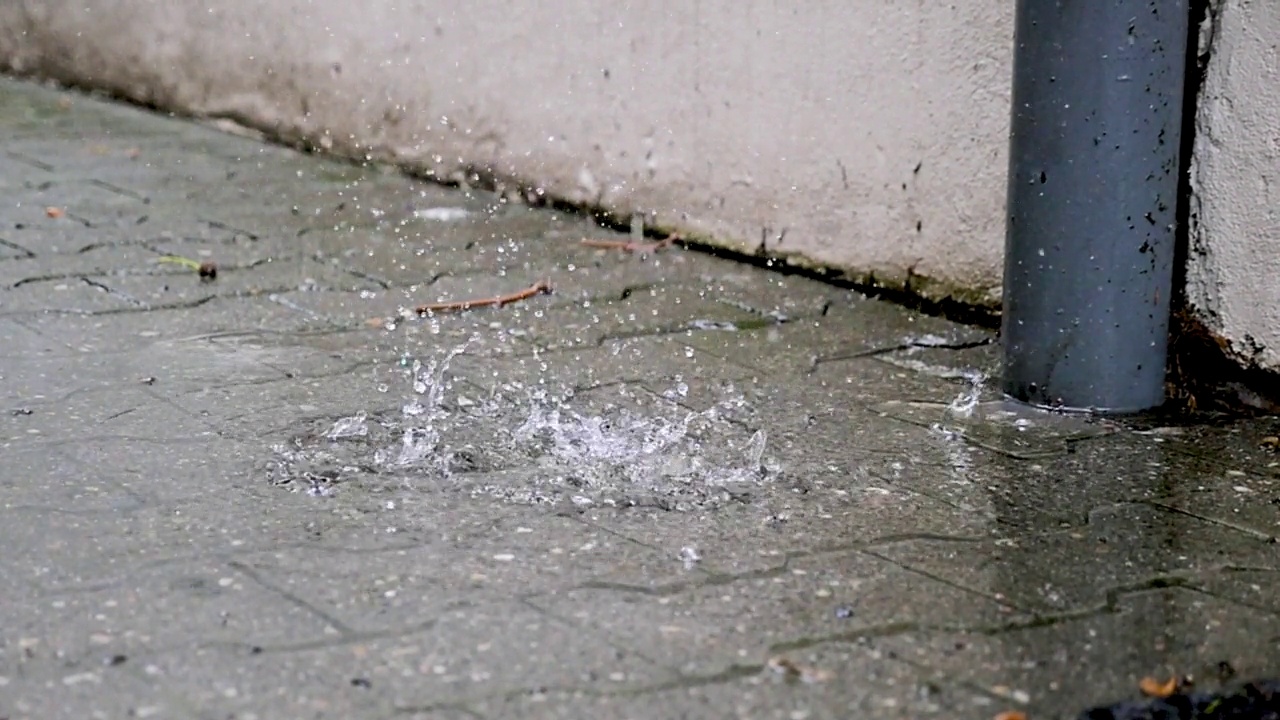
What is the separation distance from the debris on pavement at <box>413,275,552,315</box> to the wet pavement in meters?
0.04

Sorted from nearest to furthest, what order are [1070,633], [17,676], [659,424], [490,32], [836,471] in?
1. [17,676]
2. [1070,633]
3. [836,471]
4. [659,424]
5. [490,32]

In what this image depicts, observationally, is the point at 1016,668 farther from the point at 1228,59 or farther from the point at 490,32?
the point at 490,32

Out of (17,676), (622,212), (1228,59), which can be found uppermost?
(1228,59)

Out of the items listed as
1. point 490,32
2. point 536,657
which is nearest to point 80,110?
point 490,32

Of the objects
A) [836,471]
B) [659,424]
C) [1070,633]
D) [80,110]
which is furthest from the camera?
[80,110]

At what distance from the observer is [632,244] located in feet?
15.6

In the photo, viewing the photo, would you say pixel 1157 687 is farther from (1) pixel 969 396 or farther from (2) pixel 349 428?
(2) pixel 349 428

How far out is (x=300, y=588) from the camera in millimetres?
2307

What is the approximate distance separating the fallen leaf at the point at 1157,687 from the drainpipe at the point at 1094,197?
120 cm

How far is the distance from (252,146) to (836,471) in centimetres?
383

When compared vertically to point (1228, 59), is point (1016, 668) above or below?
below

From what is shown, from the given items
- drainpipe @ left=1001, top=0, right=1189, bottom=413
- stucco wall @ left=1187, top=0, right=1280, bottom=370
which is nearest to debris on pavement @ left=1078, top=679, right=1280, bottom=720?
drainpipe @ left=1001, top=0, right=1189, bottom=413

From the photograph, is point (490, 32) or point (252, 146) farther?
point (252, 146)

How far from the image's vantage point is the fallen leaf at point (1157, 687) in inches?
79.4
